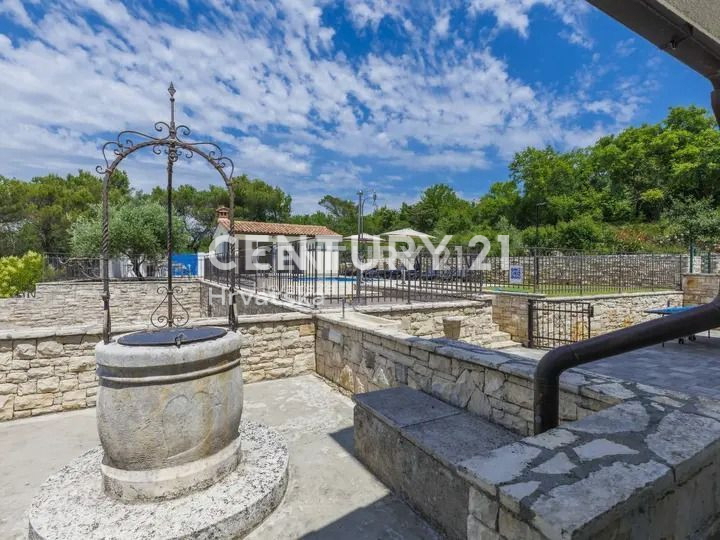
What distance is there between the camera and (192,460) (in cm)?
244

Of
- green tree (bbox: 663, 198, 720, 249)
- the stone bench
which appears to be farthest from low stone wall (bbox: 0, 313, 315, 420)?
green tree (bbox: 663, 198, 720, 249)

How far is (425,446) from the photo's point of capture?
2.27 meters

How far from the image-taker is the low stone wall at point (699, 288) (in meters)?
10.9

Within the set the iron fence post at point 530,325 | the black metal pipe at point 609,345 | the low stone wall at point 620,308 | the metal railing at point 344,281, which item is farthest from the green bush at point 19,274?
the low stone wall at point 620,308

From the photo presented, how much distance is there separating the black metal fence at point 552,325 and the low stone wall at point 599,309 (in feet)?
0.25

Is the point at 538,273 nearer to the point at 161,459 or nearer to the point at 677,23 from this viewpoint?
the point at 677,23

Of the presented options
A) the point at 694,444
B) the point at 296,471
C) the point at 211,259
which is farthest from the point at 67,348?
the point at 211,259

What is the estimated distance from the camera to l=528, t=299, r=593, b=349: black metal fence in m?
8.63

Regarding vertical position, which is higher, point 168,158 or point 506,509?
point 168,158

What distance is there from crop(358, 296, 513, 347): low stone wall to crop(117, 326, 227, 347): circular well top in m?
3.61

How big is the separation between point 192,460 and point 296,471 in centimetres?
91

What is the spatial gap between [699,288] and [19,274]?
76.3 ft

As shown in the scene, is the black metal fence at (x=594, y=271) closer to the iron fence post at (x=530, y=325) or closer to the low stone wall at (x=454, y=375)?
the iron fence post at (x=530, y=325)

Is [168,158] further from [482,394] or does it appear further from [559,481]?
[559,481]
